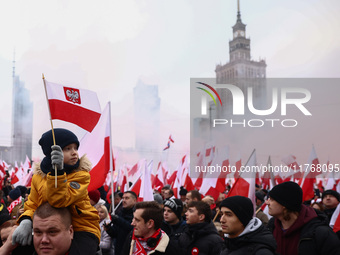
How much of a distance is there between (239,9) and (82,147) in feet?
428

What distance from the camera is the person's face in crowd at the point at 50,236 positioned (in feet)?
8.04

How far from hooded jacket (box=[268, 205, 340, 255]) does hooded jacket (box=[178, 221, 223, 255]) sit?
0.73 m

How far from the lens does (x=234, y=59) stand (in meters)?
120

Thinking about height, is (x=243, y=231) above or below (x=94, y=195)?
below

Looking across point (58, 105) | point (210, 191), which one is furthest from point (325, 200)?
point (58, 105)

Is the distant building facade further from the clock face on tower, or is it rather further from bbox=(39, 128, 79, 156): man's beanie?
bbox=(39, 128, 79, 156): man's beanie

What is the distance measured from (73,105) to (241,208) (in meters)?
1.79

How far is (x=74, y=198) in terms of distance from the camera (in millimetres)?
2592

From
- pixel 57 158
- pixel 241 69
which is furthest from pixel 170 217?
pixel 241 69

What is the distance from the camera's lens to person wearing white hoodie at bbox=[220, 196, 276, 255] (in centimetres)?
346

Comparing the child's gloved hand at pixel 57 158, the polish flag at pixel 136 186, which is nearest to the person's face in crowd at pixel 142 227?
the child's gloved hand at pixel 57 158

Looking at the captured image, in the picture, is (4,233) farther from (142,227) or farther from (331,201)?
(331,201)

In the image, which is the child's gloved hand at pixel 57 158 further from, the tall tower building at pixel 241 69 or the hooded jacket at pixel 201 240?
the tall tower building at pixel 241 69

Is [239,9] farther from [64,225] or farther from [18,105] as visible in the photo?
[64,225]
